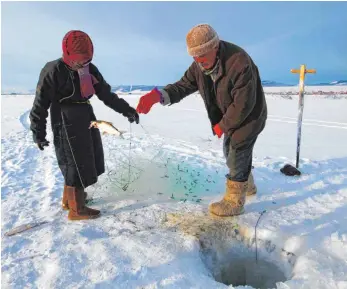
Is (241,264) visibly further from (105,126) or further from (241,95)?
(105,126)

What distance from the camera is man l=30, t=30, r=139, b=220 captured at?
3357 millimetres

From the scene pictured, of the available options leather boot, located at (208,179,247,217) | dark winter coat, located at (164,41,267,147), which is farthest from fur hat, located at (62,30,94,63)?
leather boot, located at (208,179,247,217)

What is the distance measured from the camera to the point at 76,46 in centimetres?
326

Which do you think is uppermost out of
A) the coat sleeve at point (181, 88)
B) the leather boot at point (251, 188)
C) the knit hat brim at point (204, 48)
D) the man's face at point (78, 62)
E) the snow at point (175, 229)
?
the knit hat brim at point (204, 48)

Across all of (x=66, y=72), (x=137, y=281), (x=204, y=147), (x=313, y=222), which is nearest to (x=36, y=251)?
(x=137, y=281)

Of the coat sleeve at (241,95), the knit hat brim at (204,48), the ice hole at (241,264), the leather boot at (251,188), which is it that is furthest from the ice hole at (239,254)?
the knit hat brim at (204,48)

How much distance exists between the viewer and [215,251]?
131 inches

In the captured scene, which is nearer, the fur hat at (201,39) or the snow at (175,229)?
the snow at (175,229)

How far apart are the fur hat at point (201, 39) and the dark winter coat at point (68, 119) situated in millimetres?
1292

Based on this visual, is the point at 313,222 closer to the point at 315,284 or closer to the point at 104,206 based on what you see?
the point at 315,284

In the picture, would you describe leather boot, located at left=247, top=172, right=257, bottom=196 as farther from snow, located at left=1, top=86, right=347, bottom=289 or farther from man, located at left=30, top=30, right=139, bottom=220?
man, located at left=30, top=30, right=139, bottom=220

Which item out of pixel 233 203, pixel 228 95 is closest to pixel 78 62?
pixel 228 95

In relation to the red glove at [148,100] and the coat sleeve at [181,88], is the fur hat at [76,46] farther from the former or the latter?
the coat sleeve at [181,88]

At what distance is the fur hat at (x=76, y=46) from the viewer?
3258 millimetres
